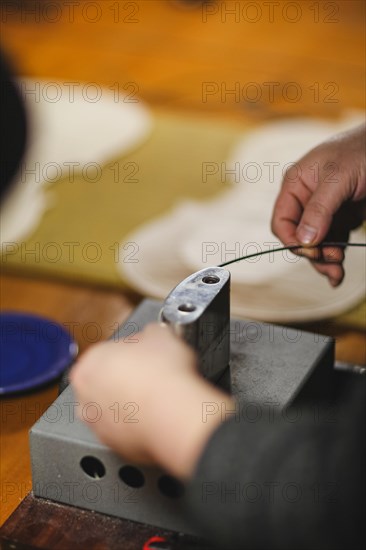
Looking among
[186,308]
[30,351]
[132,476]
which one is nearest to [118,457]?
[132,476]

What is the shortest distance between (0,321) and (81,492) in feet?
1.31

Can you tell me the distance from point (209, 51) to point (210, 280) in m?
1.56

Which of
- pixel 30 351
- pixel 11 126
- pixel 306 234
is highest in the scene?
A: pixel 11 126

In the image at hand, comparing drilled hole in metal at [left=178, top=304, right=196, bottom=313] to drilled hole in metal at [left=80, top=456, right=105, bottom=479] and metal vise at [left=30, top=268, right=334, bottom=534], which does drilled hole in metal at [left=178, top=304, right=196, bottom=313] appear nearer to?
metal vise at [left=30, top=268, right=334, bottom=534]

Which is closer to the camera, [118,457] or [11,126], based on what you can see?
[11,126]

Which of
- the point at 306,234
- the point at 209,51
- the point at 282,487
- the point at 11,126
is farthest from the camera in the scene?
the point at 209,51

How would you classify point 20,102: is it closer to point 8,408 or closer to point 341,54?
point 8,408

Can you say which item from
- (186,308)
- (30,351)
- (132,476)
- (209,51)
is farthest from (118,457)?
(209,51)

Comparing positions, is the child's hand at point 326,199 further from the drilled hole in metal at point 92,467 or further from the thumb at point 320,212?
the drilled hole in metal at point 92,467

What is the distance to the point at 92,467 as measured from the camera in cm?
85

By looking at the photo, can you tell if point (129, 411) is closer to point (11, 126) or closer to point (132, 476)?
point (132, 476)

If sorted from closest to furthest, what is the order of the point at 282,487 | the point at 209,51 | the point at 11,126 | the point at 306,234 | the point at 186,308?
the point at 11,126
the point at 282,487
the point at 186,308
the point at 306,234
the point at 209,51

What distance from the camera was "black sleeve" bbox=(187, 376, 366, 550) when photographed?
689 millimetres

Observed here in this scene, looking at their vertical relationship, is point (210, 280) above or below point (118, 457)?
above
